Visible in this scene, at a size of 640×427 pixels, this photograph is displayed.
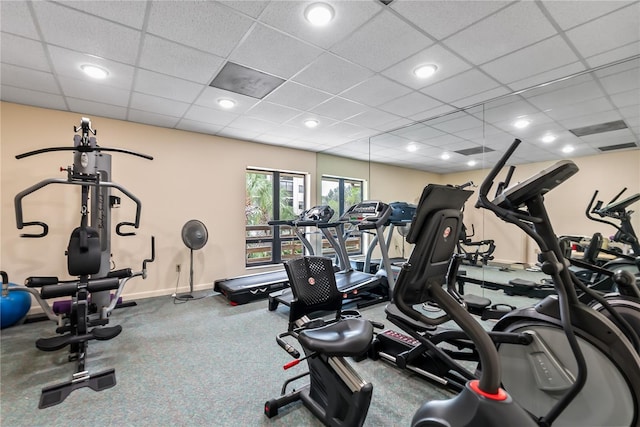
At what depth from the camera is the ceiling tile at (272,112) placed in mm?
3688

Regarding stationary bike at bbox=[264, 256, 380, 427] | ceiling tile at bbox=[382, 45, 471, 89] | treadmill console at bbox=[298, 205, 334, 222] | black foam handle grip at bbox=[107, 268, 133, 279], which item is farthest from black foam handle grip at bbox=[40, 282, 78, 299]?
ceiling tile at bbox=[382, 45, 471, 89]

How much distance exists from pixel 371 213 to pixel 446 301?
2.55 metres

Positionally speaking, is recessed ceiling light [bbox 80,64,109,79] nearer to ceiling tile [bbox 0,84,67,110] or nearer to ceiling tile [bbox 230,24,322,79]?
ceiling tile [bbox 0,84,67,110]

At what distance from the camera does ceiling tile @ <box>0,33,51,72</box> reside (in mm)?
2247

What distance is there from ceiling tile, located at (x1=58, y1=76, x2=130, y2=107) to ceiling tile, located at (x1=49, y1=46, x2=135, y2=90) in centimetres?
11

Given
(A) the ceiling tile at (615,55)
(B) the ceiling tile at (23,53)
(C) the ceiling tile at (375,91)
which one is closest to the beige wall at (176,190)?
(A) the ceiling tile at (615,55)

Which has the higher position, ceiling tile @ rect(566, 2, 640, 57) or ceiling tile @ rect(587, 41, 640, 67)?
ceiling tile @ rect(587, 41, 640, 67)

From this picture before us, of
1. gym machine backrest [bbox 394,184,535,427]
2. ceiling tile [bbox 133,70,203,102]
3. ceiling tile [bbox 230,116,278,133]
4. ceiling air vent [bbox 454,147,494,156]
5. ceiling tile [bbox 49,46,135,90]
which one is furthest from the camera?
ceiling air vent [bbox 454,147,494,156]

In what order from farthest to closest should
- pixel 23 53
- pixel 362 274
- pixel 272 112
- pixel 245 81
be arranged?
pixel 362 274, pixel 272 112, pixel 245 81, pixel 23 53

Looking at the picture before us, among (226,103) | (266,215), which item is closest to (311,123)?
(226,103)

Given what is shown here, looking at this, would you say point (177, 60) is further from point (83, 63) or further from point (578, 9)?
point (578, 9)

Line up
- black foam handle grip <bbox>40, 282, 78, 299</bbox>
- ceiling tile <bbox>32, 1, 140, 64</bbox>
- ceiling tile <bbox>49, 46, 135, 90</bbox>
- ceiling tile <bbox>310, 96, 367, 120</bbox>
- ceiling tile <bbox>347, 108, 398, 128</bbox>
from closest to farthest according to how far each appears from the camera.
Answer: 1. ceiling tile <bbox>32, 1, 140, 64</bbox>
2. black foam handle grip <bbox>40, 282, 78, 299</bbox>
3. ceiling tile <bbox>49, 46, 135, 90</bbox>
4. ceiling tile <bbox>310, 96, 367, 120</bbox>
5. ceiling tile <bbox>347, 108, 398, 128</bbox>

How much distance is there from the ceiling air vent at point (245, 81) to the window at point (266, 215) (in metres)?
2.53

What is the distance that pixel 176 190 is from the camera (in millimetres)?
4598
